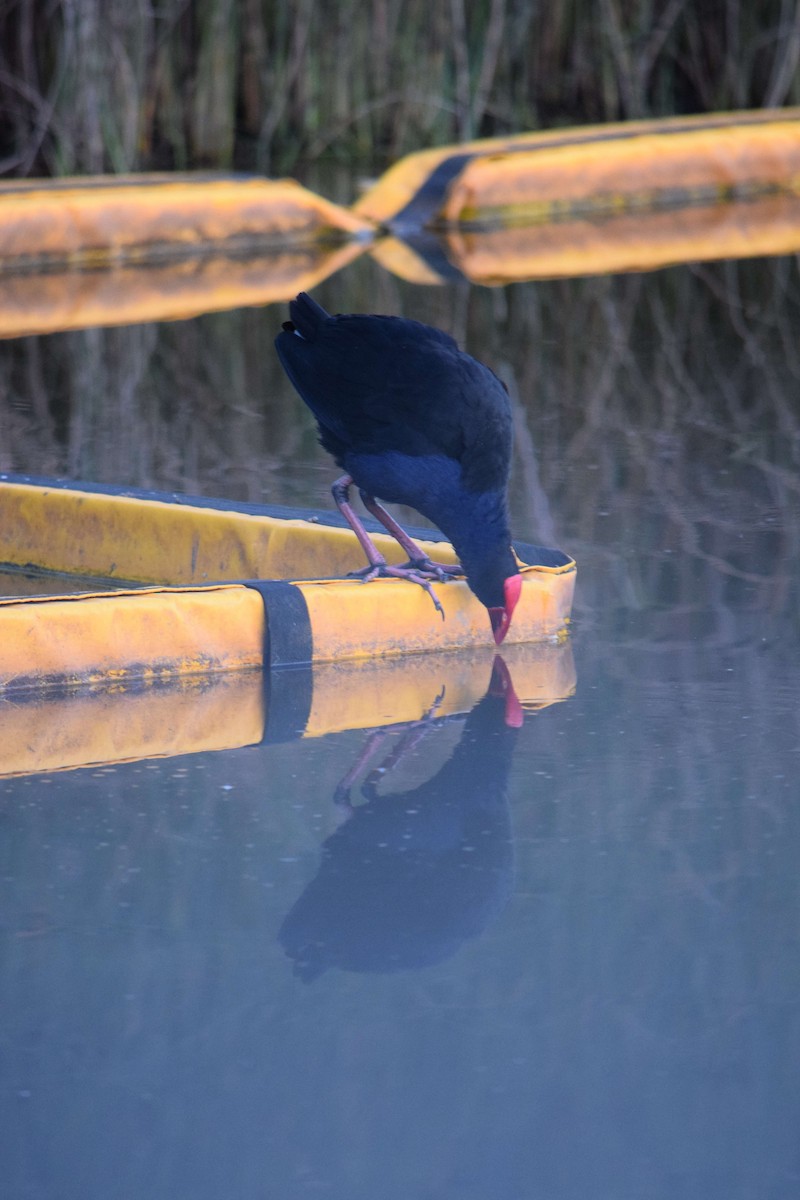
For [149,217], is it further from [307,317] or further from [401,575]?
[401,575]

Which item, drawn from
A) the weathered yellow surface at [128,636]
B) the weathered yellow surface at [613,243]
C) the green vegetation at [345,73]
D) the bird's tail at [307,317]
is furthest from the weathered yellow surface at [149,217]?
the weathered yellow surface at [128,636]

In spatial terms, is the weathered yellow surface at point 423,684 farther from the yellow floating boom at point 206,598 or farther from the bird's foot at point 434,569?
the bird's foot at point 434,569

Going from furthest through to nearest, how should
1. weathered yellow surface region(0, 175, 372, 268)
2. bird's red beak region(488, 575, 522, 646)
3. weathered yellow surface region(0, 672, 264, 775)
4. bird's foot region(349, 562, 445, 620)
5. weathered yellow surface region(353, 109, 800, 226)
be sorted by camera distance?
weathered yellow surface region(353, 109, 800, 226), weathered yellow surface region(0, 175, 372, 268), bird's foot region(349, 562, 445, 620), bird's red beak region(488, 575, 522, 646), weathered yellow surface region(0, 672, 264, 775)

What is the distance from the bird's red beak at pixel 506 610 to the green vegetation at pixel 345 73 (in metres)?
5.96

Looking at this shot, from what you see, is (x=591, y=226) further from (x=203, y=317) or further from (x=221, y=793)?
(x=221, y=793)

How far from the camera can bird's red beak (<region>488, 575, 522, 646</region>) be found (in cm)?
318

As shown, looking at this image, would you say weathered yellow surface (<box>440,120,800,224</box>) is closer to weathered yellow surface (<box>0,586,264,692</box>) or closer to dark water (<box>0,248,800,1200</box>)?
dark water (<box>0,248,800,1200</box>)

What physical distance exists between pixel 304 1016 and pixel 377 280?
18.4 feet

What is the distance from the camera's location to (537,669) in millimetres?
3250

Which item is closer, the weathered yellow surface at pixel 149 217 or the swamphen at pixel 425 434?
the swamphen at pixel 425 434

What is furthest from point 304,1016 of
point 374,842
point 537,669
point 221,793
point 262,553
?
point 262,553

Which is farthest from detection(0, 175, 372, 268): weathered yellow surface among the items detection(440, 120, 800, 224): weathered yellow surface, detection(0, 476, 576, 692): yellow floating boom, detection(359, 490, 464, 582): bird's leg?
detection(359, 490, 464, 582): bird's leg

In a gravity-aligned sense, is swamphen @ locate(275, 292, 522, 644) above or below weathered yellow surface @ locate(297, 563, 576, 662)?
above

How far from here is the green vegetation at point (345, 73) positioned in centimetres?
894
